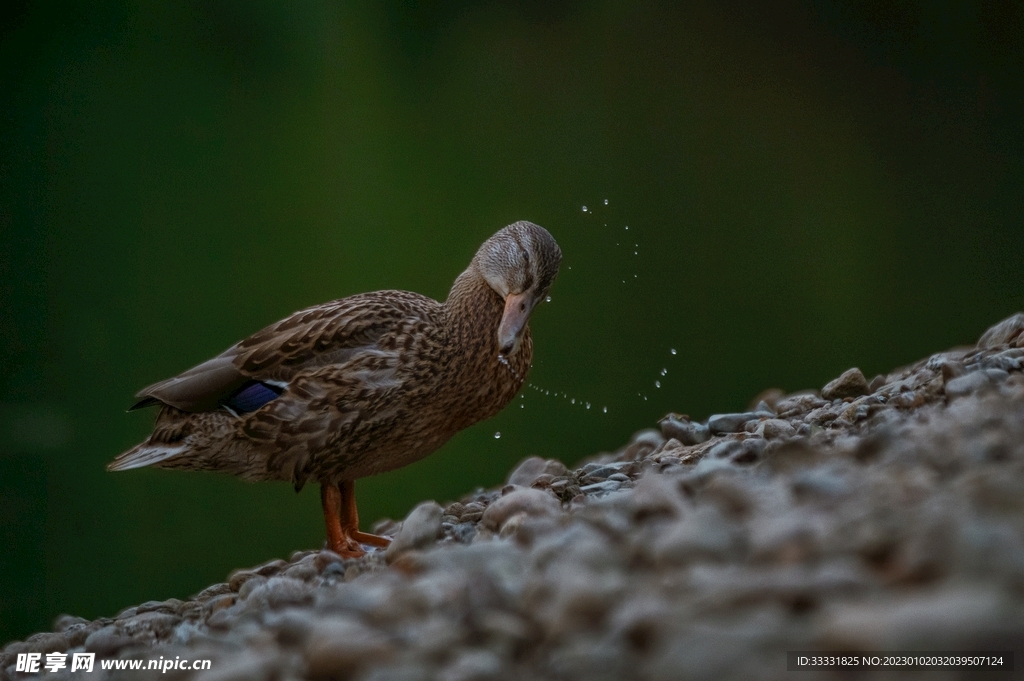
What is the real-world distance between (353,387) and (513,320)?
0.53 meters

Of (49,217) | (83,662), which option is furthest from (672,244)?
(83,662)

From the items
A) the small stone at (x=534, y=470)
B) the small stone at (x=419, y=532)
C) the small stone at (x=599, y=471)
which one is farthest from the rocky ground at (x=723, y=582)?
the small stone at (x=534, y=470)

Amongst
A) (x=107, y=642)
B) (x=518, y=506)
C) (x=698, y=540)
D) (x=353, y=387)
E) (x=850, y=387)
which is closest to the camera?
(x=698, y=540)

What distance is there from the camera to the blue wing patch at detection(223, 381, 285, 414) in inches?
118

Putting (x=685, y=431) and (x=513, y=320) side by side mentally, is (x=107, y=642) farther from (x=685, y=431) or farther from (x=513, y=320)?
(x=685, y=431)

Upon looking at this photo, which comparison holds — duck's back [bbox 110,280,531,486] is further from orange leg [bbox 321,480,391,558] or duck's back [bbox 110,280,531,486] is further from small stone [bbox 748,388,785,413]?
small stone [bbox 748,388,785,413]

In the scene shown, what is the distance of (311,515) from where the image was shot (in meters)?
4.71

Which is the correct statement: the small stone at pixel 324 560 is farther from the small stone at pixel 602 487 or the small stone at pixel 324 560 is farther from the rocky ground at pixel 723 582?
the small stone at pixel 602 487

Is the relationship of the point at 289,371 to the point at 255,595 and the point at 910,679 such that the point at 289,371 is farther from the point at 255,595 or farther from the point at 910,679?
the point at 910,679

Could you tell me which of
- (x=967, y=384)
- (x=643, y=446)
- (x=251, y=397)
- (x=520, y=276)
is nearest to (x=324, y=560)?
(x=251, y=397)

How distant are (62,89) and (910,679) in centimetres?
446

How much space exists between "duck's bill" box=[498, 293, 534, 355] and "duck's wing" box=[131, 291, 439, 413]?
0.27 m

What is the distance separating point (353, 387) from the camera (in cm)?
293

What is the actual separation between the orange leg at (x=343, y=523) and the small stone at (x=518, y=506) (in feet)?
2.33
